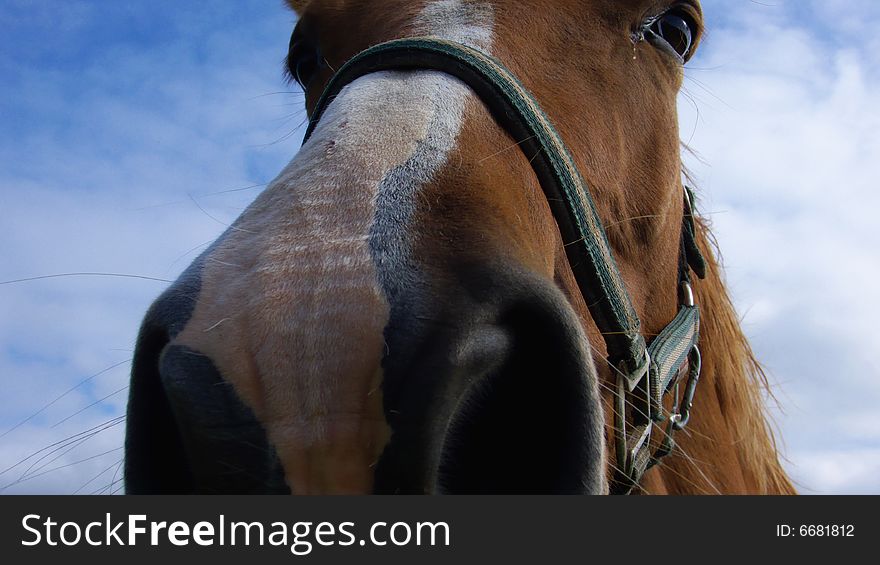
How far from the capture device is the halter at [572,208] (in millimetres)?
1682

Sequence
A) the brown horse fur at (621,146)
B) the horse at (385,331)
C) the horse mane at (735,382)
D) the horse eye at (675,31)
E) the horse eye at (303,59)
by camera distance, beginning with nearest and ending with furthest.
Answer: the horse at (385,331)
the brown horse fur at (621,146)
the horse eye at (675,31)
the horse eye at (303,59)
the horse mane at (735,382)

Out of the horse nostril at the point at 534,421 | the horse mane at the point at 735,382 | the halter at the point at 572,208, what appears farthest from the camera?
the horse mane at the point at 735,382

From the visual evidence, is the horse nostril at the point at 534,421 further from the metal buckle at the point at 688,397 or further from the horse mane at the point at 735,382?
the horse mane at the point at 735,382

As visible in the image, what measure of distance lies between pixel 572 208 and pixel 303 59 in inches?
58.4

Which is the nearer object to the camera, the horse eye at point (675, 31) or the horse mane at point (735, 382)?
the horse eye at point (675, 31)

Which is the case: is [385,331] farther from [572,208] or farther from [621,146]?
[621,146]

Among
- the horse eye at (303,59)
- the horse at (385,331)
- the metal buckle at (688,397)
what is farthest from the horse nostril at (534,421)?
the horse eye at (303,59)

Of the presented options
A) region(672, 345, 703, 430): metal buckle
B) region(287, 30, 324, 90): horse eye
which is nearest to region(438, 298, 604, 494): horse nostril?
region(672, 345, 703, 430): metal buckle

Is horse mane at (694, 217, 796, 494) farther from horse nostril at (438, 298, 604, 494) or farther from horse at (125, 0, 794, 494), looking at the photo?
horse nostril at (438, 298, 604, 494)

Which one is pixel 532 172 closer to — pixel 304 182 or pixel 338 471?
pixel 304 182

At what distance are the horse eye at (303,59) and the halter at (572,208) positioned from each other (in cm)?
77

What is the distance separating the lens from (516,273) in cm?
130

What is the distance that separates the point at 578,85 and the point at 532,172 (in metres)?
0.51
